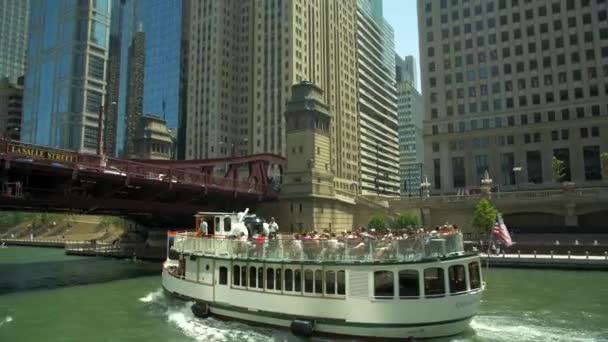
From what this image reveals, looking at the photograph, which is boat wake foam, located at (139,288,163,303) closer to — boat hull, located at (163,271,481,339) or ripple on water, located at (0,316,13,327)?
ripple on water, located at (0,316,13,327)

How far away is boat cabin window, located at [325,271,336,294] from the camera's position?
72.3 feet

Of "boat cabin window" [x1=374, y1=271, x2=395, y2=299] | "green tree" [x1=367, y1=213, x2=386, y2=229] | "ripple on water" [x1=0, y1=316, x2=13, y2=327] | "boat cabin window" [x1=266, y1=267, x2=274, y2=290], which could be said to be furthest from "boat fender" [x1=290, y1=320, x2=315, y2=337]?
"green tree" [x1=367, y1=213, x2=386, y2=229]

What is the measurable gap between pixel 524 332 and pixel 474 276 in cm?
378

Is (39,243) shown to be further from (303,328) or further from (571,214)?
(571,214)

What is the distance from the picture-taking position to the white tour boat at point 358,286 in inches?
800

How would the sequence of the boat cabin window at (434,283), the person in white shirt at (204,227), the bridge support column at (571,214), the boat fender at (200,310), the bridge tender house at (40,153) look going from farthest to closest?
the bridge support column at (571,214)
the bridge tender house at (40,153)
the person in white shirt at (204,227)
the boat fender at (200,310)
the boat cabin window at (434,283)

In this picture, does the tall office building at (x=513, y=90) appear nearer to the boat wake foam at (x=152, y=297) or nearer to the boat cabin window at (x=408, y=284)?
the boat wake foam at (x=152, y=297)

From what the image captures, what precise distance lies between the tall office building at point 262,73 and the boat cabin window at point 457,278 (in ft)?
331

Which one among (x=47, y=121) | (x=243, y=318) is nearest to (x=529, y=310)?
(x=243, y=318)

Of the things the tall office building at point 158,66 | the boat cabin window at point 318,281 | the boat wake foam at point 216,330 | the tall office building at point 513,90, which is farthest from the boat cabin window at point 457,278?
the tall office building at point 158,66

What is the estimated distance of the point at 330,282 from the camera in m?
22.2

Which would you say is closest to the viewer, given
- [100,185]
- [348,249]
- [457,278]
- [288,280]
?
[457,278]

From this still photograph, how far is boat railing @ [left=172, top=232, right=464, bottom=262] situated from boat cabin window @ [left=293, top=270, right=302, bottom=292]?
0.60m

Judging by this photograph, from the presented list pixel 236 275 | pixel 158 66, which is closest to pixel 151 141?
pixel 158 66
